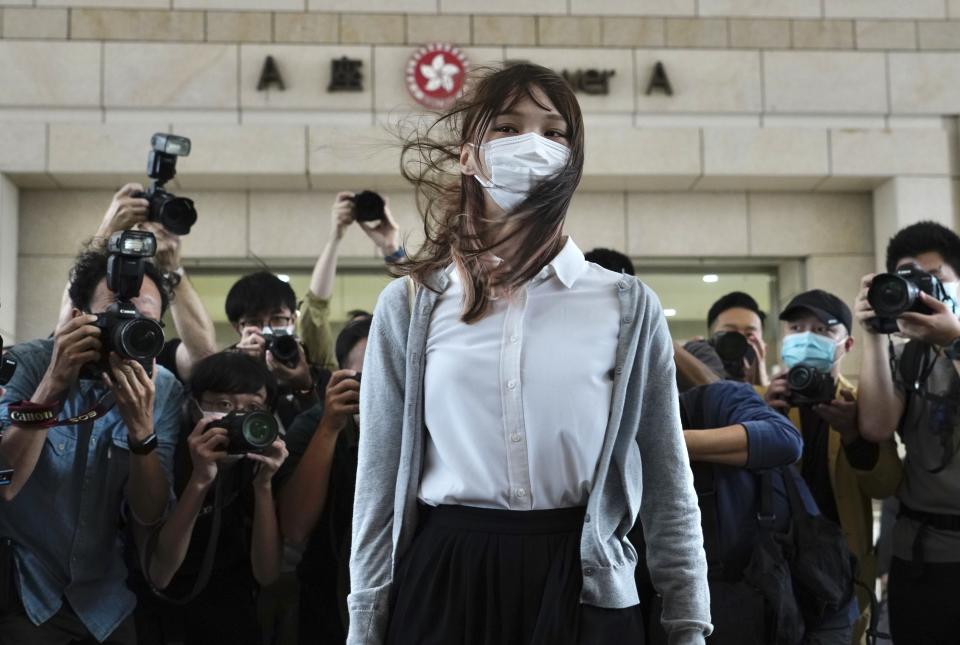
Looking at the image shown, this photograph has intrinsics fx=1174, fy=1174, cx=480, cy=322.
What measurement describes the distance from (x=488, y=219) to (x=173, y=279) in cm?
253

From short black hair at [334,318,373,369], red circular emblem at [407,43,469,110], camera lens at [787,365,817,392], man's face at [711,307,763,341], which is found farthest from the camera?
red circular emblem at [407,43,469,110]

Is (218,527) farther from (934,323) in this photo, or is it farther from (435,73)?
(435,73)

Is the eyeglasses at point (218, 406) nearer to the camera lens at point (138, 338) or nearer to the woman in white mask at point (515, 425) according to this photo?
the camera lens at point (138, 338)

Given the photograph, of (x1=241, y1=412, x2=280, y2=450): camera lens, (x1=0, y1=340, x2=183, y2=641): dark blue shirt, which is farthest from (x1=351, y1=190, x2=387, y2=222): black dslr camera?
(x1=0, y1=340, x2=183, y2=641): dark blue shirt

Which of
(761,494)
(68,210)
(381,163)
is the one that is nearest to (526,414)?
(761,494)

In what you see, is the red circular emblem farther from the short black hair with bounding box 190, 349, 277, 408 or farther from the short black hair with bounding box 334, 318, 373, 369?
the short black hair with bounding box 190, 349, 277, 408

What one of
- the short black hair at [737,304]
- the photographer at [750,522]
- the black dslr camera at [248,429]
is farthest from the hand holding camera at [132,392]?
the short black hair at [737,304]

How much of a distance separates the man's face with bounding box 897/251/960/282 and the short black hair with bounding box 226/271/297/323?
7.55 ft

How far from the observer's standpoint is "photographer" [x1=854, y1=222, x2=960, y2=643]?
12.8 feet

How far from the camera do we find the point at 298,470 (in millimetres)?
3859

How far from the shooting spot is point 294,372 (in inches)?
177

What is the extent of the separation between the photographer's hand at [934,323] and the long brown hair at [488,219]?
6.76ft

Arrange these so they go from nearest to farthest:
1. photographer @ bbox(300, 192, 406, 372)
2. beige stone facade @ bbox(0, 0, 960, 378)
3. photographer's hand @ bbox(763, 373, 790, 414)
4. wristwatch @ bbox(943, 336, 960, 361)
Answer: wristwatch @ bbox(943, 336, 960, 361) → photographer's hand @ bbox(763, 373, 790, 414) → photographer @ bbox(300, 192, 406, 372) → beige stone facade @ bbox(0, 0, 960, 378)

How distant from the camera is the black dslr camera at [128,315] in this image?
130 inches
